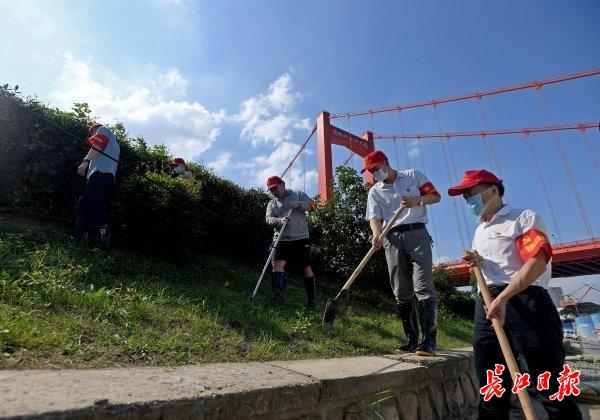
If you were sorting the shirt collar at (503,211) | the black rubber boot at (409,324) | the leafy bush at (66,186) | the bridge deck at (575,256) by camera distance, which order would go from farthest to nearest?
the bridge deck at (575,256) → the leafy bush at (66,186) → the black rubber boot at (409,324) → the shirt collar at (503,211)

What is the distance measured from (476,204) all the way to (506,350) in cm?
95

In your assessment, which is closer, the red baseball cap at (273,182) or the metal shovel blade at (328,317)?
the metal shovel blade at (328,317)

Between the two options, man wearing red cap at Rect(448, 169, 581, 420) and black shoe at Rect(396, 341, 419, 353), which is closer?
man wearing red cap at Rect(448, 169, 581, 420)

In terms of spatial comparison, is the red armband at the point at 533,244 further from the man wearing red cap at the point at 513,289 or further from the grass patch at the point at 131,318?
the grass patch at the point at 131,318

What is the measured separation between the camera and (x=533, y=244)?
199 cm

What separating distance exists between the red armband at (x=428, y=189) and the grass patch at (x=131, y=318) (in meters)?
1.47

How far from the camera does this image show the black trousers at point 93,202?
4.03m

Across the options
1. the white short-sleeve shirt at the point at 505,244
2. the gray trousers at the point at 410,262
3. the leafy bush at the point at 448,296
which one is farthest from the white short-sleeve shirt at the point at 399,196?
the leafy bush at the point at 448,296

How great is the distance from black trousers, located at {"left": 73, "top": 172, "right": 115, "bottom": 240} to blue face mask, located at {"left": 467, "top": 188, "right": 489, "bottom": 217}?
150 inches

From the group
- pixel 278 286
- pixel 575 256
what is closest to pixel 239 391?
pixel 278 286

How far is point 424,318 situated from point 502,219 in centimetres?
108

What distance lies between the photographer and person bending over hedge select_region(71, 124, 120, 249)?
4043mm

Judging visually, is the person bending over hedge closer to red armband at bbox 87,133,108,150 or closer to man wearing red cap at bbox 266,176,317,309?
red armband at bbox 87,133,108,150

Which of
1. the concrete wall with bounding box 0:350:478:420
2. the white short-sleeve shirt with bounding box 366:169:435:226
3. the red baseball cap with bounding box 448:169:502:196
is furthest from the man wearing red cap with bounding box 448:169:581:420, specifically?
the white short-sleeve shirt with bounding box 366:169:435:226
